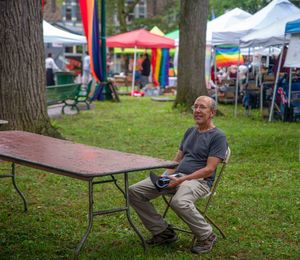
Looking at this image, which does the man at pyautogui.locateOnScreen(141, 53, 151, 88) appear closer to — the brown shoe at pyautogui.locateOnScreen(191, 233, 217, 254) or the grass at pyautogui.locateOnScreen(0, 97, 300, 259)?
the grass at pyautogui.locateOnScreen(0, 97, 300, 259)

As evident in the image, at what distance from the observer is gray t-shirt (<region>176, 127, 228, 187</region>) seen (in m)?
5.04

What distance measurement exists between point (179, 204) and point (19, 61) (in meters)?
5.78

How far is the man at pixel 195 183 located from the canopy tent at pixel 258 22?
11408 mm

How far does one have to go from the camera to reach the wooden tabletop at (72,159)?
4.28m

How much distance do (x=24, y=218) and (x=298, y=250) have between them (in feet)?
8.82

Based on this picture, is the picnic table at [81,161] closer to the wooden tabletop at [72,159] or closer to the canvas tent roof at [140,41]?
the wooden tabletop at [72,159]

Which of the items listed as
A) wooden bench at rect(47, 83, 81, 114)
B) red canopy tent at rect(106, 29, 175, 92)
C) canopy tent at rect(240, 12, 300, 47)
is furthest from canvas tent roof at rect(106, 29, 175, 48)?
canopy tent at rect(240, 12, 300, 47)

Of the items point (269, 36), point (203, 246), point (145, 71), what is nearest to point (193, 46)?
point (269, 36)

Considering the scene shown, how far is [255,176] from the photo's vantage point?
26.6 ft

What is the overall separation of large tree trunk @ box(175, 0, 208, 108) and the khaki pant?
11066 mm

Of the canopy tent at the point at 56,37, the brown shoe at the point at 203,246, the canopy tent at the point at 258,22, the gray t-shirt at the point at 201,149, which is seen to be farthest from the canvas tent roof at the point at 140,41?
the brown shoe at the point at 203,246

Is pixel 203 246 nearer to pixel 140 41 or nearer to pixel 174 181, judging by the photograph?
pixel 174 181

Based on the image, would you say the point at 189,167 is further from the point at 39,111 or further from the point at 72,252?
the point at 39,111

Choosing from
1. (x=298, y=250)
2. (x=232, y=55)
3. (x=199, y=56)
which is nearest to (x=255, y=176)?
(x=298, y=250)
